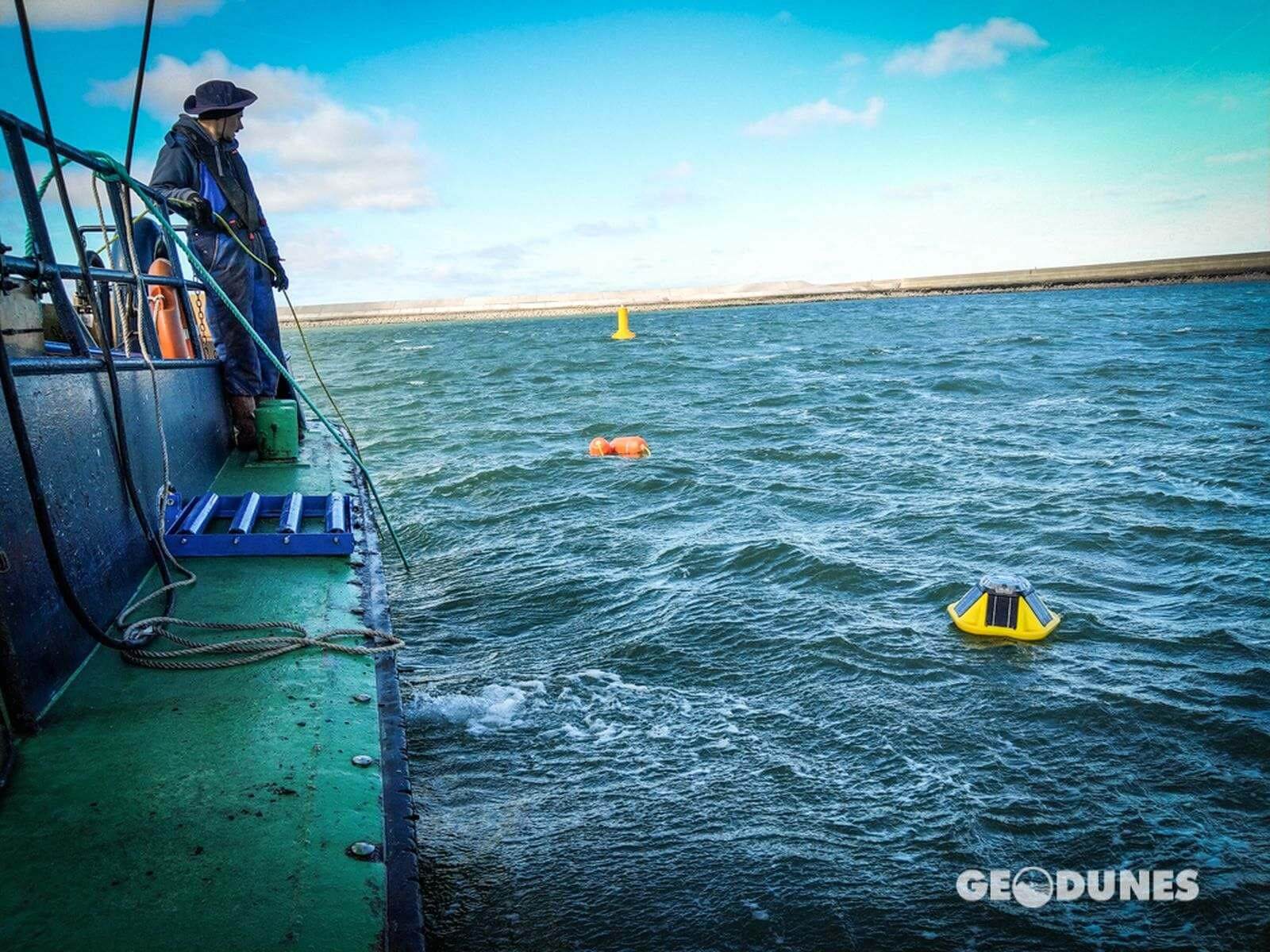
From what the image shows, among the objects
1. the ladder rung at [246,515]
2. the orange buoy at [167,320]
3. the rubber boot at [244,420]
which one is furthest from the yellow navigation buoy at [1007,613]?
the orange buoy at [167,320]

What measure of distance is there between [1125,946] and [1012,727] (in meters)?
1.71

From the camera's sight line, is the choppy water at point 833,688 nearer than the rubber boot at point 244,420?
Yes

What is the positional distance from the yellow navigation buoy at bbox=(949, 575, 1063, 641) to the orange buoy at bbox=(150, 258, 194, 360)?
21.9ft

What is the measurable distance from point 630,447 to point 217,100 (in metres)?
8.65

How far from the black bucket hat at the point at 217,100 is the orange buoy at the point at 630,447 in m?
8.46

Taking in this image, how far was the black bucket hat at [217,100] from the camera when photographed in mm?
6332

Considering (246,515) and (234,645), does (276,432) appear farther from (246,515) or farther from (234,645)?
(234,645)

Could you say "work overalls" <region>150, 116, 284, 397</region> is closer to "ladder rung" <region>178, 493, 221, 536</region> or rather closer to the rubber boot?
the rubber boot

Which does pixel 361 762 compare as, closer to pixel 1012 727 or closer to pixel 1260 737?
pixel 1012 727

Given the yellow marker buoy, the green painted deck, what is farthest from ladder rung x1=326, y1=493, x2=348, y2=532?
the yellow marker buoy

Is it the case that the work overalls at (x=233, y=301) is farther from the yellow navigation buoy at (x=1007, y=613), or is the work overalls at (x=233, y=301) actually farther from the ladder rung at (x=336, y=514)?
the yellow navigation buoy at (x=1007, y=613)

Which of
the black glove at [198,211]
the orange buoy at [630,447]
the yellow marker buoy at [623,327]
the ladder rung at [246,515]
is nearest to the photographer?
the ladder rung at [246,515]

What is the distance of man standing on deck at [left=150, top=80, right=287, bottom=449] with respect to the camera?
20.6ft

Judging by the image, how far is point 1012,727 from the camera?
5.06 metres
